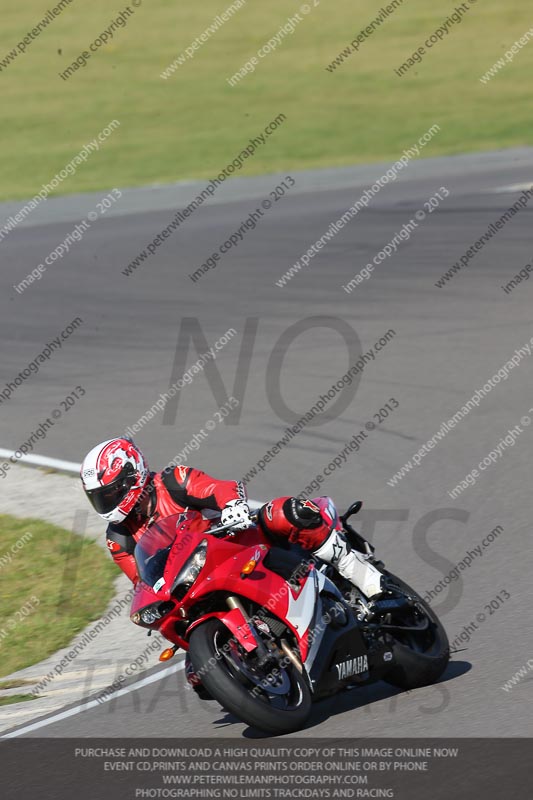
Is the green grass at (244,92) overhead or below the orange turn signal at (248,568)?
overhead

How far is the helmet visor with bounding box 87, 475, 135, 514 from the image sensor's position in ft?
23.6

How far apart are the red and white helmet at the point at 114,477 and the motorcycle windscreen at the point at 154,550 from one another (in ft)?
1.13

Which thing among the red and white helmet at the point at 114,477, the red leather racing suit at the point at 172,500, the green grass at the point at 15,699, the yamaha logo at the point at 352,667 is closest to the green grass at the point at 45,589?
the green grass at the point at 15,699

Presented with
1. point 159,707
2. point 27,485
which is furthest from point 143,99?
point 159,707

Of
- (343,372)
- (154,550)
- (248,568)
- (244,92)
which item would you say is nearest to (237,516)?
(248,568)

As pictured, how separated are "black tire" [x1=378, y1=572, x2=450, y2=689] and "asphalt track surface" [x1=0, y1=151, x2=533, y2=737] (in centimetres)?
10

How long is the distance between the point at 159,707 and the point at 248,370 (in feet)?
24.7

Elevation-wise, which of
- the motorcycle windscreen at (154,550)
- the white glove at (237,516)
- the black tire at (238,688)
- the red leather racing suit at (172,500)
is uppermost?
the red leather racing suit at (172,500)

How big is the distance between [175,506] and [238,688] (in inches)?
55.3

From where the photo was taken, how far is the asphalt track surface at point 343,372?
7.40 m

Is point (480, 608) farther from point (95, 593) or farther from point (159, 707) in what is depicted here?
point (95, 593)

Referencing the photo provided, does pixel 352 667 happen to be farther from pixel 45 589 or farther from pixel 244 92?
pixel 244 92

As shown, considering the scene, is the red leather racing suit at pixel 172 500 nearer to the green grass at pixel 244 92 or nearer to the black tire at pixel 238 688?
the black tire at pixel 238 688

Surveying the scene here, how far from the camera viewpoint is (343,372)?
14250 mm
